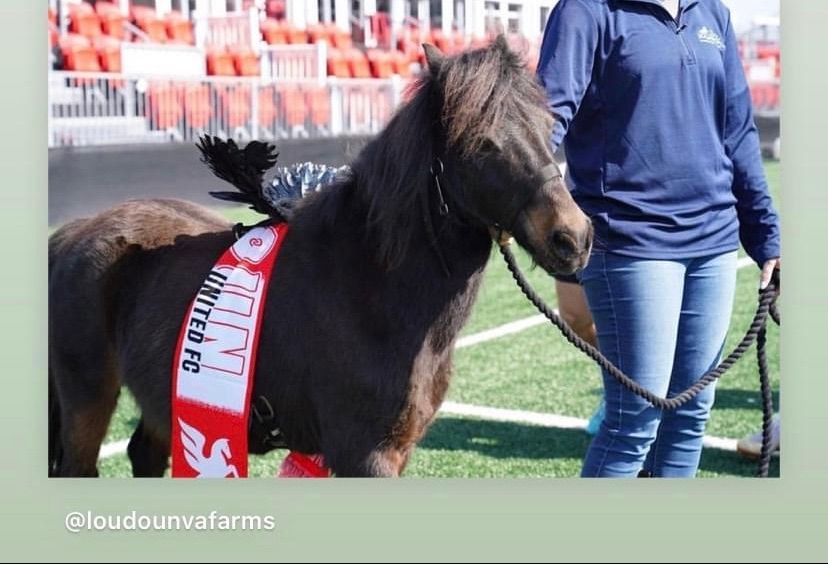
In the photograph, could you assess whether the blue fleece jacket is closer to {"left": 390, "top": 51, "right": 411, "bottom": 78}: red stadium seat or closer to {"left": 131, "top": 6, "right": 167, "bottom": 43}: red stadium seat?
{"left": 131, "top": 6, "right": 167, "bottom": 43}: red stadium seat

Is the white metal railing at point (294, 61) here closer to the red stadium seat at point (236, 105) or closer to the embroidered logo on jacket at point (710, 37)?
the red stadium seat at point (236, 105)

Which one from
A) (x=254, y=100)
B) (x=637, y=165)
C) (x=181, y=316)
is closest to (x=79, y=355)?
(x=181, y=316)

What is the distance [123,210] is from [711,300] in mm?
1531

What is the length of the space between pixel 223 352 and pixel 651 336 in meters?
0.98

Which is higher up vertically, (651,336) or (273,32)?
(273,32)

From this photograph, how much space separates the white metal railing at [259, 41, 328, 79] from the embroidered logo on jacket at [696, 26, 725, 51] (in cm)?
294

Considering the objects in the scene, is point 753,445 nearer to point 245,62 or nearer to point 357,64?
point 245,62

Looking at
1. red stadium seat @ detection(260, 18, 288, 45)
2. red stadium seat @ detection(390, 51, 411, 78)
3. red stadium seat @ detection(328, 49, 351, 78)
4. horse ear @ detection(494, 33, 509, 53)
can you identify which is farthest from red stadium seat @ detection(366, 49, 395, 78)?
horse ear @ detection(494, 33, 509, 53)

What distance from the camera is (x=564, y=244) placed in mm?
1904

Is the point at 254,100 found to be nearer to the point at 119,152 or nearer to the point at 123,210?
the point at 119,152

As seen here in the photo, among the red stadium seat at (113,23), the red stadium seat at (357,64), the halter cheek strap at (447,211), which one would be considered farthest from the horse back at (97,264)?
the red stadium seat at (357,64)

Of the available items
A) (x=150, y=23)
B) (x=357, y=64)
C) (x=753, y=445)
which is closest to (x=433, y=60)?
(x=753, y=445)

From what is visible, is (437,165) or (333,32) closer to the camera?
(437,165)

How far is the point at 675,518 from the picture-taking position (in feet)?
8.98
